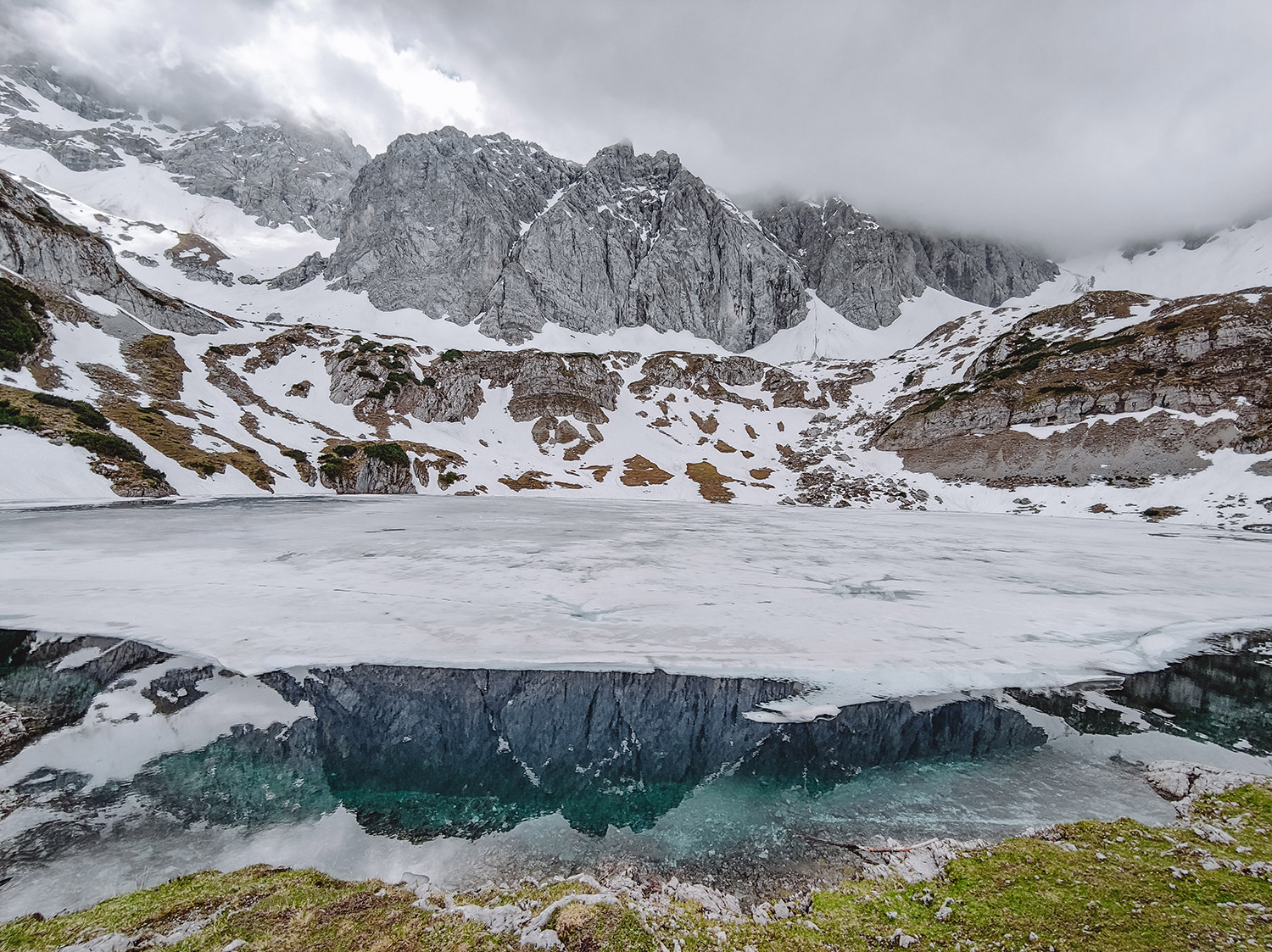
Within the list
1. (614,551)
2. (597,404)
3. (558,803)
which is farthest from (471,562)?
(597,404)

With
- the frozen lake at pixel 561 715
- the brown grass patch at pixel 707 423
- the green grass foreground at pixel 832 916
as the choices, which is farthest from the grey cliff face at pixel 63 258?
the green grass foreground at pixel 832 916

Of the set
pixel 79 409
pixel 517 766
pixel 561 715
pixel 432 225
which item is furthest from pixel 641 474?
pixel 432 225

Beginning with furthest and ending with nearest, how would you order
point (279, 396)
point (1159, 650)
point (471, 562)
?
point (279, 396), point (471, 562), point (1159, 650)

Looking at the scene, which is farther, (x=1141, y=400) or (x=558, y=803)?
(x=1141, y=400)

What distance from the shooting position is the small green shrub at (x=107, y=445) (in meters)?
38.2

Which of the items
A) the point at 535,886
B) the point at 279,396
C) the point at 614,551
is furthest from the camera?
the point at 279,396

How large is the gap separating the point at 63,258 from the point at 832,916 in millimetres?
114009

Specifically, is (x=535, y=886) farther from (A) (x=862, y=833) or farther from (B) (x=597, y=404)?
(B) (x=597, y=404)

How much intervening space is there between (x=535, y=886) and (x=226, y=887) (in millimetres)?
2540

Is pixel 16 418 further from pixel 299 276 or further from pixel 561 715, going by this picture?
pixel 299 276

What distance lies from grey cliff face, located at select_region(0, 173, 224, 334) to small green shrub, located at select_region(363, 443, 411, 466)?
166 feet

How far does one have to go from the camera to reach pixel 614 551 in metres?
20.7

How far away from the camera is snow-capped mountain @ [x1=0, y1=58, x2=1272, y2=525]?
5653cm

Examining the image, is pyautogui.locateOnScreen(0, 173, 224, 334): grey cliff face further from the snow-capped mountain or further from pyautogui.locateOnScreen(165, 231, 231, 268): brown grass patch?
pyautogui.locateOnScreen(165, 231, 231, 268): brown grass patch
